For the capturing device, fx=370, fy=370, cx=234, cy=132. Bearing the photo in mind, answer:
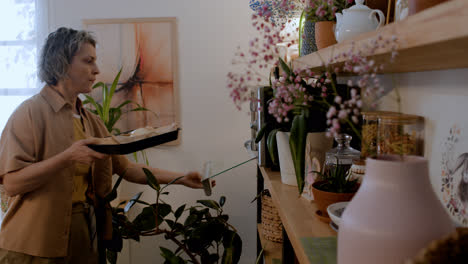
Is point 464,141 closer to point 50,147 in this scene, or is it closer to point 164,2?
point 50,147

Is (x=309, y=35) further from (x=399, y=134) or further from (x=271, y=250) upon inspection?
(x=271, y=250)

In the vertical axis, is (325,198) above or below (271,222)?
above

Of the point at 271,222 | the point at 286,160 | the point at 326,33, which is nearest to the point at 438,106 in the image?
the point at 326,33

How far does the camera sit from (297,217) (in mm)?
943

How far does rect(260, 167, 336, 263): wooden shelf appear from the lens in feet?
2.68

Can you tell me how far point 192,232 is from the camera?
2.34 m

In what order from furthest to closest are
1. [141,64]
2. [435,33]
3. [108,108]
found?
[141,64], [108,108], [435,33]

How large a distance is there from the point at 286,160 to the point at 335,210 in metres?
0.44

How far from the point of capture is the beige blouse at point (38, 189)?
1742 millimetres

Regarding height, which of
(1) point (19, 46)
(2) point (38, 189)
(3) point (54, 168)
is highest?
(1) point (19, 46)

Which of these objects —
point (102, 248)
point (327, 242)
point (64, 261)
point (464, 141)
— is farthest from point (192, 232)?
point (464, 141)

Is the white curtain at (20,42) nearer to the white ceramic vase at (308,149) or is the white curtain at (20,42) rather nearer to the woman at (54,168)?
the woman at (54,168)

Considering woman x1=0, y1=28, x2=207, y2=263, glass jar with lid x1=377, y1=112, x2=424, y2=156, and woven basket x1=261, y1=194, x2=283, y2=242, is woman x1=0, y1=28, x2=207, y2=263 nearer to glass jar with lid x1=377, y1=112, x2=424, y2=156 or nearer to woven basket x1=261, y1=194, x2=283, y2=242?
woven basket x1=261, y1=194, x2=283, y2=242

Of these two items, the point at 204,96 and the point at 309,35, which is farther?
the point at 204,96
